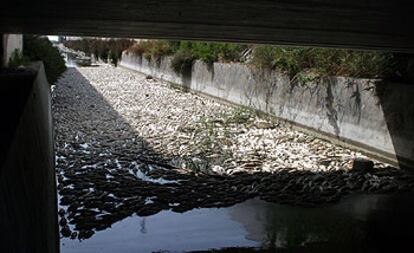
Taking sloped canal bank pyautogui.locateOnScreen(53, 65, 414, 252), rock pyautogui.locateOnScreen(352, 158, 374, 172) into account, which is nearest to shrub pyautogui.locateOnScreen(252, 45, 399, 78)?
sloped canal bank pyautogui.locateOnScreen(53, 65, 414, 252)

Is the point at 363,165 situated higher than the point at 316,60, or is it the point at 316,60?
the point at 316,60

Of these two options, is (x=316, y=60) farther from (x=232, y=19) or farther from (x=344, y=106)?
(x=232, y=19)

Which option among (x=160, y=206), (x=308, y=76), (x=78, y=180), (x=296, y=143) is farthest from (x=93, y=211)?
(x=308, y=76)

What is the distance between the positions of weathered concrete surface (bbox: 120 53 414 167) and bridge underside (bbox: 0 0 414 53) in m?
1.14

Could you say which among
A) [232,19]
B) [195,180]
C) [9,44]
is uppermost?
[232,19]

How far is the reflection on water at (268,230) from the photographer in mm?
5066

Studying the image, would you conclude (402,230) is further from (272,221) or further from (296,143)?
(296,143)

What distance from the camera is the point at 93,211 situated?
19.4 feet

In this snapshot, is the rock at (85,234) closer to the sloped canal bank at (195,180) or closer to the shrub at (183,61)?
the sloped canal bank at (195,180)

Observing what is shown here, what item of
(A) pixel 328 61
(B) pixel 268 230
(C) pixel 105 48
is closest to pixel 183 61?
(A) pixel 328 61

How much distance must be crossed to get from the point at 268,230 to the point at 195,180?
79.4 inches

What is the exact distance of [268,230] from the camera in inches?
222

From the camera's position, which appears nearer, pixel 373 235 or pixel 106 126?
pixel 373 235

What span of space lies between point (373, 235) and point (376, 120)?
3.57 m
